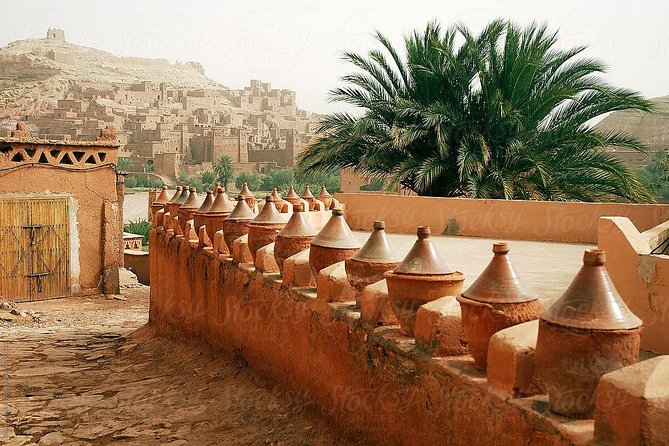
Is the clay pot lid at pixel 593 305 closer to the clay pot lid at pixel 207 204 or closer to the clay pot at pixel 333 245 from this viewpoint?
the clay pot at pixel 333 245

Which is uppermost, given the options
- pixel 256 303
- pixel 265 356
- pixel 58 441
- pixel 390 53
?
pixel 390 53

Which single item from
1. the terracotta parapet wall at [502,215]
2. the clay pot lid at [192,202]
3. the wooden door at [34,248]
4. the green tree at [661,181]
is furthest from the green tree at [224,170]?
the clay pot lid at [192,202]

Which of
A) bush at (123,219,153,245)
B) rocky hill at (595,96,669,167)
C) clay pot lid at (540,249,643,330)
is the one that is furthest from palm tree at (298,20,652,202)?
rocky hill at (595,96,669,167)

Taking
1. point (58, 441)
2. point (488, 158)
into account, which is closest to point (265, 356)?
point (58, 441)

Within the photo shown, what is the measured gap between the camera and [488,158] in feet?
33.6

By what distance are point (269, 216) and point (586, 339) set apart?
3.42 m

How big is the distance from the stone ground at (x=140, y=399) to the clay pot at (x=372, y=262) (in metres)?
0.85

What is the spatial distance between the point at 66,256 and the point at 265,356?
10077mm

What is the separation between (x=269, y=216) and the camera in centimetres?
534

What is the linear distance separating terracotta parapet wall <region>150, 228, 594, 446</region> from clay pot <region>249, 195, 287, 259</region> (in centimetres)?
22

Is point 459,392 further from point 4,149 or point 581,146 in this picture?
point 4,149

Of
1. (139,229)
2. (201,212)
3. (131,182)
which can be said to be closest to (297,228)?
(201,212)

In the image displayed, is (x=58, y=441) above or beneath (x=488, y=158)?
beneath

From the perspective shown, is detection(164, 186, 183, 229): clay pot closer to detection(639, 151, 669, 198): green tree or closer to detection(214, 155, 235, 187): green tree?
detection(639, 151, 669, 198): green tree
